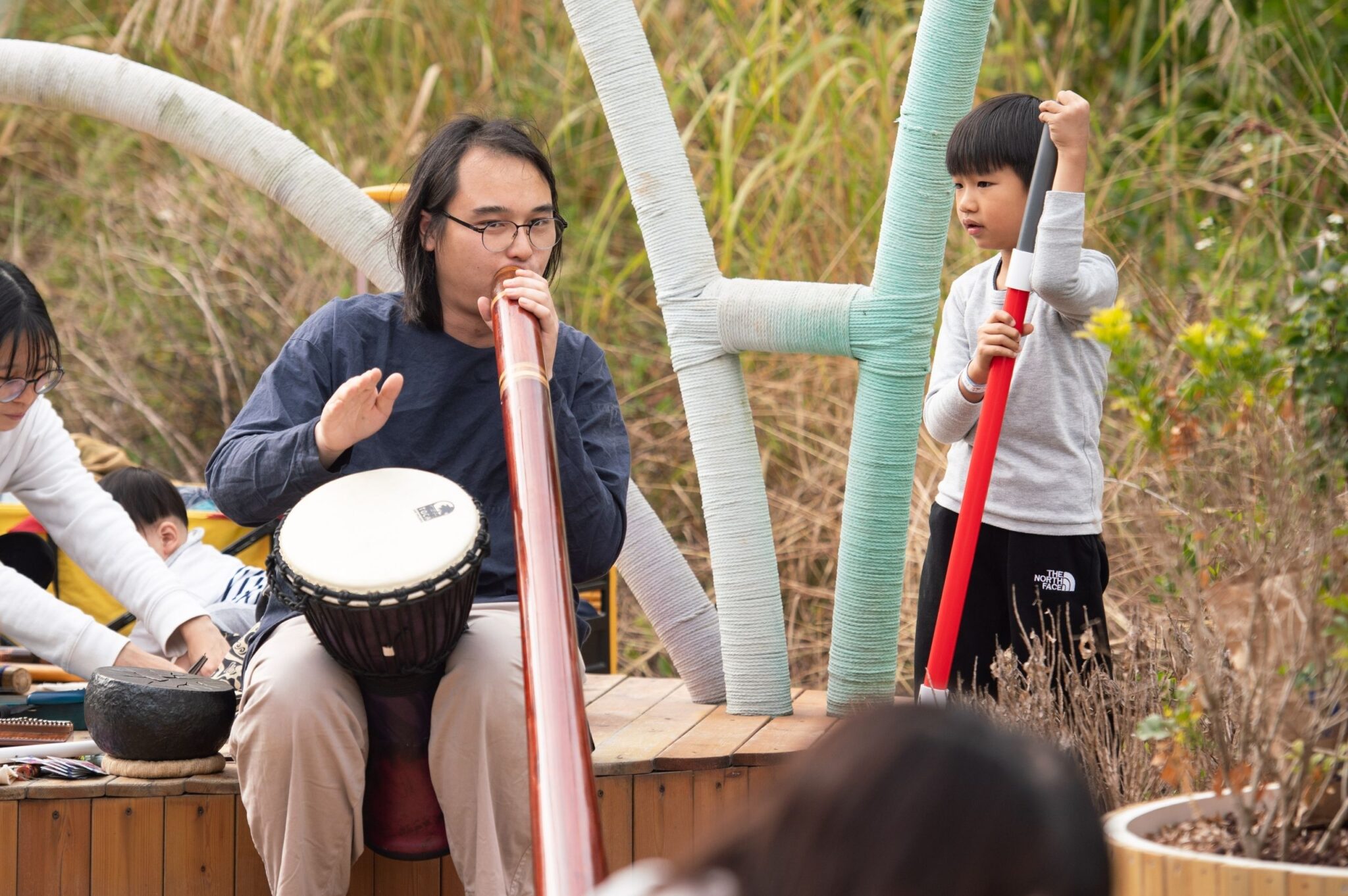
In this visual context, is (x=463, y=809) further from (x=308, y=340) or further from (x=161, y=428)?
(x=161, y=428)

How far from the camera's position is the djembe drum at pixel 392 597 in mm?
Answer: 2100

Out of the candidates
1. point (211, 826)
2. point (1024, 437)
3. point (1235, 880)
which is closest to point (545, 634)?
point (1235, 880)

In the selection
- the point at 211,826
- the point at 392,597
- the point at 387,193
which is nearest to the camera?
the point at 392,597

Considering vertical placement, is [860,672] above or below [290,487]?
below

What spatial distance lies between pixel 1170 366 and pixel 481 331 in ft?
7.43

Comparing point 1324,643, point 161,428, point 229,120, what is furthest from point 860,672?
point 161,428

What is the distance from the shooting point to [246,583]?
360 centimetres

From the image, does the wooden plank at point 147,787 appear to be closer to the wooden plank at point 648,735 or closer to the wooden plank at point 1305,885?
the wooden plank at point 648,735

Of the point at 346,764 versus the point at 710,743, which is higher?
the point at 346,764

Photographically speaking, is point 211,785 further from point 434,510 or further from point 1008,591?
point 1008,591

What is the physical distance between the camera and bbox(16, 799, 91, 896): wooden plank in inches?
97.4

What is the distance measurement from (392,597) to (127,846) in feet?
2.71

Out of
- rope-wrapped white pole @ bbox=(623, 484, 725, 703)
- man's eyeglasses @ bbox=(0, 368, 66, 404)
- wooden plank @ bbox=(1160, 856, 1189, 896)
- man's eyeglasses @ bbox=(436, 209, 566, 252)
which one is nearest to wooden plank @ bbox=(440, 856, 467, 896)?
rope-wrapped white pole @ bbox=(623, 484, 725, 703)

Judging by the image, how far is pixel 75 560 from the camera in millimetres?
3123
